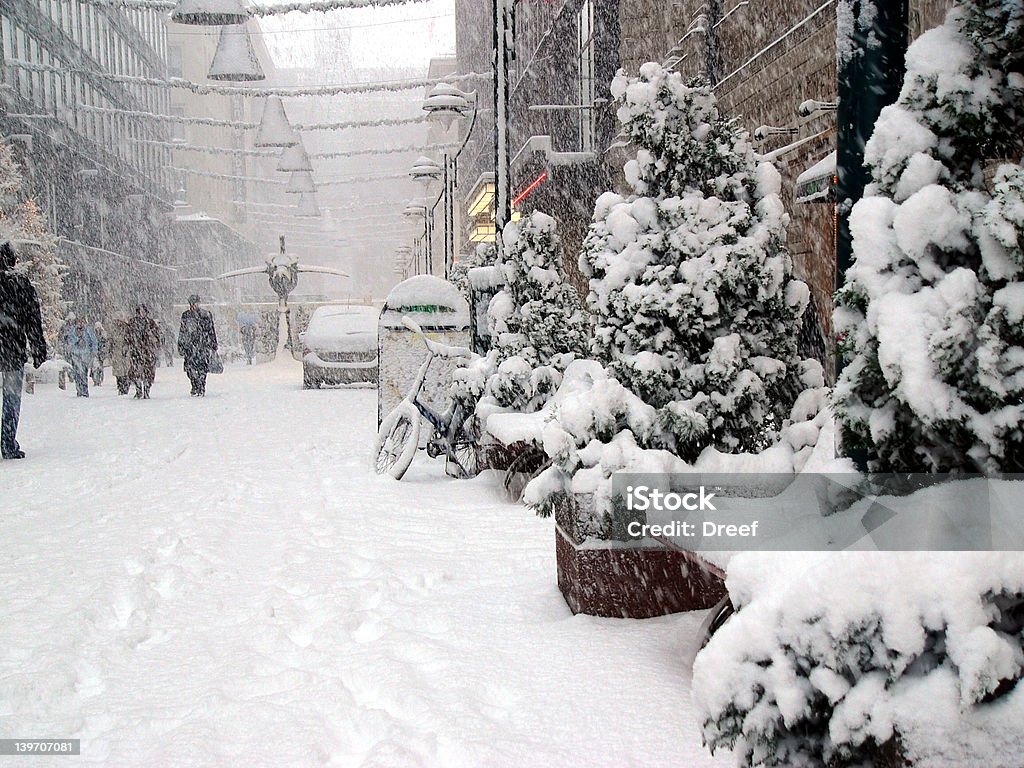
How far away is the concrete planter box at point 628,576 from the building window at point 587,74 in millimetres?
13759

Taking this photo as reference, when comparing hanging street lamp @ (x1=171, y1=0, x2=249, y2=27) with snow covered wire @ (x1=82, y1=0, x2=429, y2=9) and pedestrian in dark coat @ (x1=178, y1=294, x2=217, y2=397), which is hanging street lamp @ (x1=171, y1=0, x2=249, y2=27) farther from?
pedestrian in dark coat @ (x1=178, y1=294, x2=217, y2=397)

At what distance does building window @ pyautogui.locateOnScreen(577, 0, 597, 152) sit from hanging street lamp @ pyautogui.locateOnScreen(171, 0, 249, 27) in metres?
6.32

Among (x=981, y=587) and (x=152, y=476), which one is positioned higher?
(x=981, y=587)

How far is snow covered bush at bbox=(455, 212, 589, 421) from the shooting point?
8.22 m

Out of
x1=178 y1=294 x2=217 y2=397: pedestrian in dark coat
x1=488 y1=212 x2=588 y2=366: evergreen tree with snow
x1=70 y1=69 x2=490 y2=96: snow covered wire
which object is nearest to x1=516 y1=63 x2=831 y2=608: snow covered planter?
x1=488 y1=212 x2=588 y2=366: evergreen tree with snow

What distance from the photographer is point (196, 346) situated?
19922 mm

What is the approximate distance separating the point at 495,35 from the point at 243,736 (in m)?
8.88

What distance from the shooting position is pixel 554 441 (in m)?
4.48

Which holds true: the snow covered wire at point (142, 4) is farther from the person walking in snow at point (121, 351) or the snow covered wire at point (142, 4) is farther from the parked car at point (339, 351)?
the parked car at point (339, 351)

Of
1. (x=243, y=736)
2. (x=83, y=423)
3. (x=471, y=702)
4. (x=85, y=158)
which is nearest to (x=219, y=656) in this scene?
(x=243, y=736)

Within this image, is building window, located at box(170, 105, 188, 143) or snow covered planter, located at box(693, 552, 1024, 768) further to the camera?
building window, located at box(170, 105, 188, 143)

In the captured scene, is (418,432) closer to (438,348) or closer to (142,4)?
(438,348)

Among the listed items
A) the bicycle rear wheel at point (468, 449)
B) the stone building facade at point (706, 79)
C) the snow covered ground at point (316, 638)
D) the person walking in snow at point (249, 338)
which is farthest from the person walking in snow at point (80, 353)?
the person walking in snow at point (249, 338)

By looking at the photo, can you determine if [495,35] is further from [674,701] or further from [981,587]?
[981,587]
